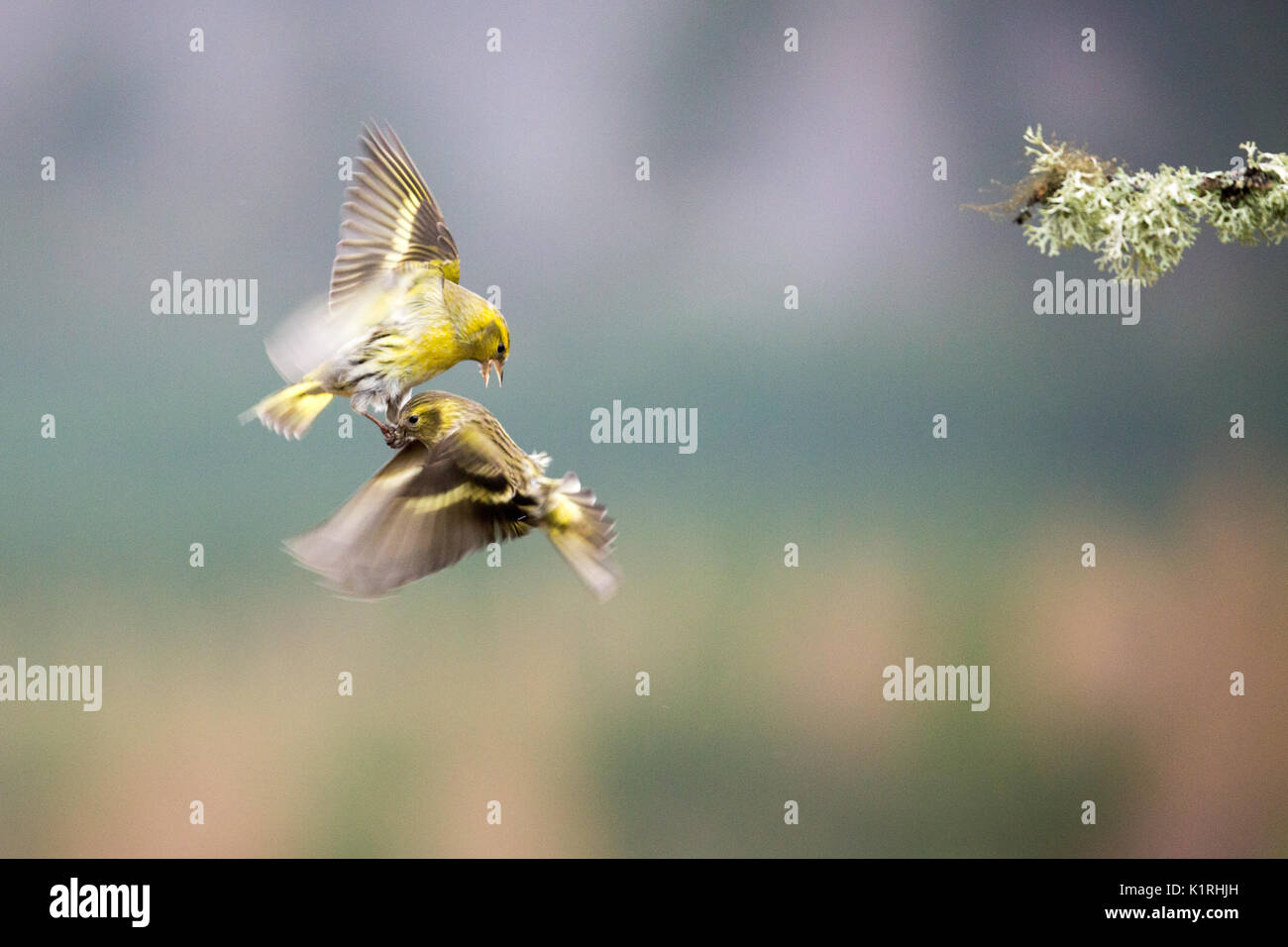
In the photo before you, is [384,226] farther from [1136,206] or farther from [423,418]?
[1136,206]

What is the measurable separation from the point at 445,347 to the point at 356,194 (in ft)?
1.45

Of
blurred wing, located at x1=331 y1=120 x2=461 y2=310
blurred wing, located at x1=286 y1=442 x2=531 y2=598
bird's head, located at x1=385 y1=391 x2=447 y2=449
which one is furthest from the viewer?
blurred wing, located at x1=331 y1=120 x2=461 y2=310

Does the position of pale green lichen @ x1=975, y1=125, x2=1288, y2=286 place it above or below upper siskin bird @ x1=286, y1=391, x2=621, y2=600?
above

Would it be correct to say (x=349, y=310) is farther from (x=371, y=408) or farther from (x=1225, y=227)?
(x=1225, y=227)

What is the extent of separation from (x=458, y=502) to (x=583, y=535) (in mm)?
248

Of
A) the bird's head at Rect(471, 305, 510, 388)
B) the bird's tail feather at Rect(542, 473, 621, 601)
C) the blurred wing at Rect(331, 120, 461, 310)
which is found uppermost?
the blurred wing at Rect(331, 120, 461, 310)

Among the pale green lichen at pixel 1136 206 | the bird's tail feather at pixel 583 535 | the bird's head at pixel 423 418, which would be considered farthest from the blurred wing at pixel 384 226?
the pale green lichen at pixel 1136 206

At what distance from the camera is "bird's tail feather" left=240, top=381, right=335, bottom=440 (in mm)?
2324

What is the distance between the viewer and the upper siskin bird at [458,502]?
2172 mm

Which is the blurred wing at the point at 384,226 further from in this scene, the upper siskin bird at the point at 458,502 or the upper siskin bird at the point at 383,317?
the upper siskin bird at the point at 458,502

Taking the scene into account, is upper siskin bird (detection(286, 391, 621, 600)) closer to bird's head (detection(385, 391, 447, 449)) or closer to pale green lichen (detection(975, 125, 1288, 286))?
bird's head (detection(385, 391, 447, 449))

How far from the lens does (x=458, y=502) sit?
2.23 meters

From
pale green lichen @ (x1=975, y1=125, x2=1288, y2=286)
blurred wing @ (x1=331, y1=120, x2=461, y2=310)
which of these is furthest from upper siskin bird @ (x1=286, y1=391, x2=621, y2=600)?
pale green lichen @ (x1=975, y1=125, x2=1288, y2=286)

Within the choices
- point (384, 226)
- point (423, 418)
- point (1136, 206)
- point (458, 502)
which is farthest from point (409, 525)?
point (1136, 206)
